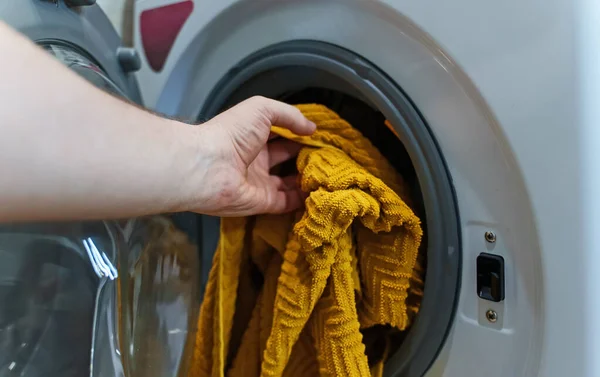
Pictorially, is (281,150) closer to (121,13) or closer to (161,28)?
(161,28)

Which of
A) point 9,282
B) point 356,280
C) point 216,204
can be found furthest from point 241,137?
point 9,282

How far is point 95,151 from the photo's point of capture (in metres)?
0.39

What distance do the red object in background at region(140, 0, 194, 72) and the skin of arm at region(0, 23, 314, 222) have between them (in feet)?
0.67

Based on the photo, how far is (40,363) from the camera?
607mm

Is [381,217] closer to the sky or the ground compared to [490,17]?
closer to the ground

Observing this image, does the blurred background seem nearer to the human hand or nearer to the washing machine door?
the washing machine door

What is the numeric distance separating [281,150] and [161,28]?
0.24 metres

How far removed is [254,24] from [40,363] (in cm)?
48

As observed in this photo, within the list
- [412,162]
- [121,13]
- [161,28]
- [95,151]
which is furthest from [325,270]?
[121,13]

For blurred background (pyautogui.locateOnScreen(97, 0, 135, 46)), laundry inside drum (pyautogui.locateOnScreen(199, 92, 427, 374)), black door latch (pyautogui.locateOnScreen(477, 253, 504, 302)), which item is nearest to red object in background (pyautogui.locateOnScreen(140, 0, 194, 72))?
laundry inside drum (pyautogui.locateOnScreen(199, 92, 427, 374))

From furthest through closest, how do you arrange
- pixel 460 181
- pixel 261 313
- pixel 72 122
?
pixel 261 313
pixel 460 181
pixel 72 122

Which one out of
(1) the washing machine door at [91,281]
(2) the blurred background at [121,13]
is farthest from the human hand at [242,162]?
(2) the blurred background at [121,13]

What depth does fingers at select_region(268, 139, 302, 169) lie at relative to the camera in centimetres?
68

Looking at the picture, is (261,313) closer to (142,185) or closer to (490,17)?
(142,185)
